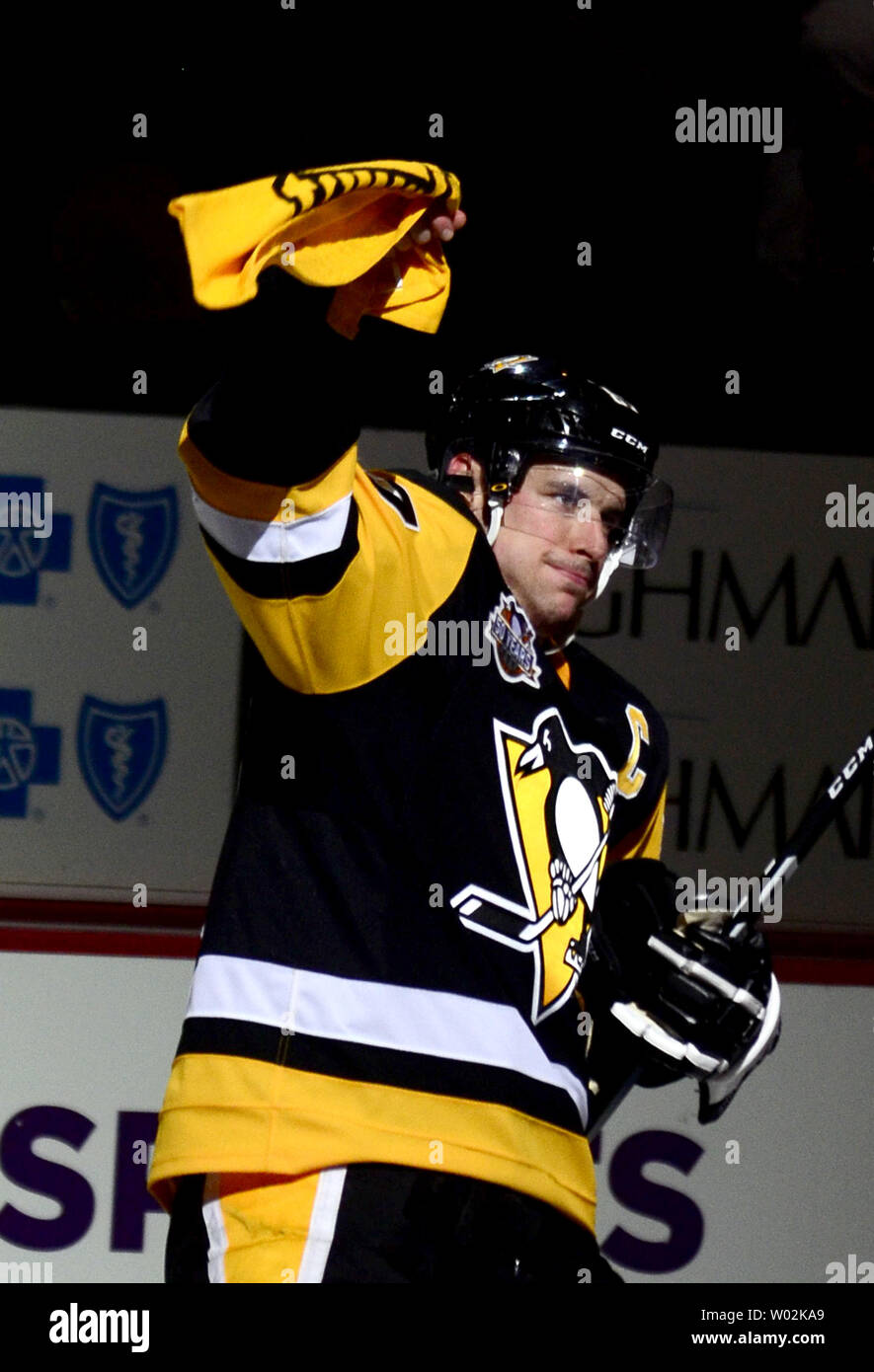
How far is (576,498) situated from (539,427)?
0.10 metres

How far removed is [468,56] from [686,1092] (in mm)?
1923

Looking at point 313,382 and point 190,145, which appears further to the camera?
point 190,145

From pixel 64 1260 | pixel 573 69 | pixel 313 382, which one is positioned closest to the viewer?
pixel 313 382

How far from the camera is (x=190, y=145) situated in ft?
11.8

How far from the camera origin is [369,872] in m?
2.08

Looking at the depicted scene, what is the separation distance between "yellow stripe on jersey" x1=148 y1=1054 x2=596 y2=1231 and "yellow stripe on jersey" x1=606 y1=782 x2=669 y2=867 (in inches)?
24.8

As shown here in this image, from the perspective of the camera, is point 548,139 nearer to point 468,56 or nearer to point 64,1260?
point 468,56

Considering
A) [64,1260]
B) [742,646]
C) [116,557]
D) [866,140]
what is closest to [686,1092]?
[742,646]

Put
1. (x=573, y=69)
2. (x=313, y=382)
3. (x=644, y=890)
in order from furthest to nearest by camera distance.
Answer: (x=573, y=69)
(x=644, y=890)
(x=313, y=382)

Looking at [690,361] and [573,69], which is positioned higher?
[573,69]

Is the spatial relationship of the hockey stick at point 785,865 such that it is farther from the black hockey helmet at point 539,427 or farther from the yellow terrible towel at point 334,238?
the yellow terrible towel at point 334,238

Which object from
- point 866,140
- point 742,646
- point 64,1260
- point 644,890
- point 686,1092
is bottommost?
point 64,1260

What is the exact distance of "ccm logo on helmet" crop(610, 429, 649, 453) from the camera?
246cm

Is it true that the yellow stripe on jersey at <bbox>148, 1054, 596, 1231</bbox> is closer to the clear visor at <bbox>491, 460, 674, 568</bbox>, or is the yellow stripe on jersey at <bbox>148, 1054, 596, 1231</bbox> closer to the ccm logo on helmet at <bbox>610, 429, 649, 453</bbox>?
the clear visor at <bbox>491, 460, 674, 568</bbox>
